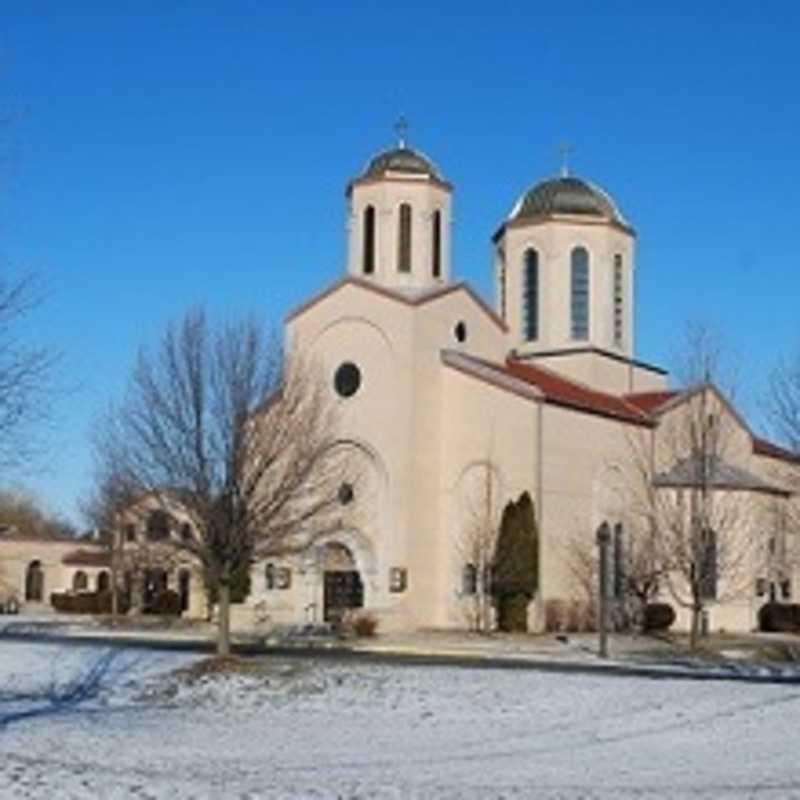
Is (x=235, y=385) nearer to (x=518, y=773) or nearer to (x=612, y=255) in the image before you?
(x=518, y=773)

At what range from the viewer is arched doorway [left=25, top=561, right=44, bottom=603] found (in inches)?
3388

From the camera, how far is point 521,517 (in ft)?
154

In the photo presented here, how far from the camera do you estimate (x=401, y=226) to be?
170 feet

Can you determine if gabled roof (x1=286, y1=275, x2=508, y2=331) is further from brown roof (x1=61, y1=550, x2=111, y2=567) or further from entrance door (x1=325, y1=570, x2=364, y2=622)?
brown roof (x1=61, y1=550, x2=111, y2=567)

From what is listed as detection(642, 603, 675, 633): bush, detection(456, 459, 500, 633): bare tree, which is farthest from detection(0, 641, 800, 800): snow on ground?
detection(642, 603, 675, 633): bush

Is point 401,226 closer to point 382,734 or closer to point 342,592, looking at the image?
point 342,592

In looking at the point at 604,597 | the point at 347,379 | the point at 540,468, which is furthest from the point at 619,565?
the point at 604,597

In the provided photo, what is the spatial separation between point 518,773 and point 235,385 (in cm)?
1609

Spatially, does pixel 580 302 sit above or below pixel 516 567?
above

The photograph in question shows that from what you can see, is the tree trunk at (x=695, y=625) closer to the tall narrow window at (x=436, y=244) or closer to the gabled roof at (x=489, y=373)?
the gabled roof at (x=489, y=373)

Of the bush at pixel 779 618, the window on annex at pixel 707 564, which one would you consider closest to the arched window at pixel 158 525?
the window on annex at pixel 707 564

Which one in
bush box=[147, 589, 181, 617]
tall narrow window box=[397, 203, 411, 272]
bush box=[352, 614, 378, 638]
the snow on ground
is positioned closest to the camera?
the snow on ground

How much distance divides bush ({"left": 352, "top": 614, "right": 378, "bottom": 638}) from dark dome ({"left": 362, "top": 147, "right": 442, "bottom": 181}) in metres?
15.6

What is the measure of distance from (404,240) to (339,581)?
Answer: 1159cm
